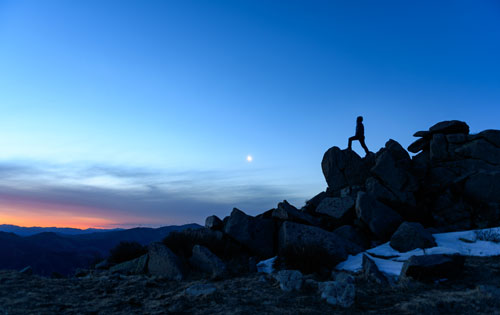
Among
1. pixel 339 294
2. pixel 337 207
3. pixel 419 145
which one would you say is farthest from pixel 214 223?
pixel 419 145

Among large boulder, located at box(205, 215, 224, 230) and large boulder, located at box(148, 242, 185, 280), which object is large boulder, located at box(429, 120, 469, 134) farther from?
large boulder, located at box(148, 242, 185, 280)

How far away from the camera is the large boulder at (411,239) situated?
33.1 feet

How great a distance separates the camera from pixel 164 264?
30.6ft

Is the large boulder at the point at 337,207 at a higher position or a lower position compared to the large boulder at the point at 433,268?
higher

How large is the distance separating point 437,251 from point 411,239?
3.47 feet

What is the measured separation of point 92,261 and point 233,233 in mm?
5553

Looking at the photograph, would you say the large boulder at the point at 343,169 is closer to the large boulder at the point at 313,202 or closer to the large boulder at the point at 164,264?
the large boulder at the point at 313,202

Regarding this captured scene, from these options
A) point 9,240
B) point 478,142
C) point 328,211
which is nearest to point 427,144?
point 478,142

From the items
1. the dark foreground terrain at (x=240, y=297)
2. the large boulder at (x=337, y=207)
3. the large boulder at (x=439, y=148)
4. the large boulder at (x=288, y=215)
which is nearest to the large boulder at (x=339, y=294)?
the dark foreground terrain at (x=240, y=297)

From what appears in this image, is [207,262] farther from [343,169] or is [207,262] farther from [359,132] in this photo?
[359,132]

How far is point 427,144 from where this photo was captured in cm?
1961

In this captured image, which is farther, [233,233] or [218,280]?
[233,233]

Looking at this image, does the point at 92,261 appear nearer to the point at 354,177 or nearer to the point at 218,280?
the point at 218,280

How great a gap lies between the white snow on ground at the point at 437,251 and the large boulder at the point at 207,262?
3394 millimetres
